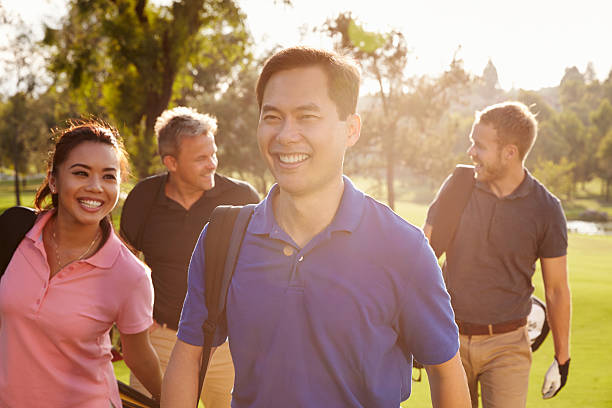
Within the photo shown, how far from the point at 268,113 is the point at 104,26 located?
554 inches

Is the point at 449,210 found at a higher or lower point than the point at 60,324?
higher

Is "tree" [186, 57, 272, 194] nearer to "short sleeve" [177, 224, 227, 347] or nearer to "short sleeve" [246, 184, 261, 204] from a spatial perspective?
"short sleeve" [246, 184, 261, 204]

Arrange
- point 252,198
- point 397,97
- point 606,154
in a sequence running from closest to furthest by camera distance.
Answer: point 252,198 < point 397,97 < point 606,154

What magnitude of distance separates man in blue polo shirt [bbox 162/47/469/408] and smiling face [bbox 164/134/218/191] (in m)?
2.45

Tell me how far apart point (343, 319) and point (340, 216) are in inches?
15.5

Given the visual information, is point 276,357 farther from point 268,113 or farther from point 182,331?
point 268,113

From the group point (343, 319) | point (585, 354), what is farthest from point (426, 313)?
point (585, 354)

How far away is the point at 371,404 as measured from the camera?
194 centimetres

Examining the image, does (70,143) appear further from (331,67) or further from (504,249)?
(504,249)

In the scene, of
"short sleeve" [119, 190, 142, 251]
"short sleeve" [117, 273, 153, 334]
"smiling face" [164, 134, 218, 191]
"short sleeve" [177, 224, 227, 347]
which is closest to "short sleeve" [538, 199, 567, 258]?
"smiling face" [164, 134, 218, 191]

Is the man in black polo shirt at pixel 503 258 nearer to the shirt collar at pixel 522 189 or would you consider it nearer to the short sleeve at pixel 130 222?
the shirt collar at pixel 522 189

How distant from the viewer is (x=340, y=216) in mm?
2086

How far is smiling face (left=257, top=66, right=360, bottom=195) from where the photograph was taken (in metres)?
2.05

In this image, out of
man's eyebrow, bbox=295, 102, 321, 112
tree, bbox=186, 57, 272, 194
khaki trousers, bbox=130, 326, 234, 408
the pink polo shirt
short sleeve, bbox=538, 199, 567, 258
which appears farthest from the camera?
tree, bbox=186, 57, 272, 194
